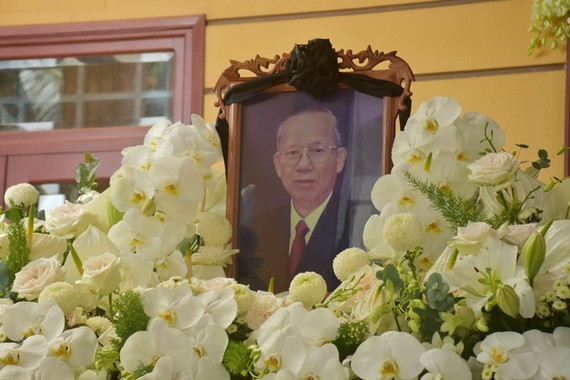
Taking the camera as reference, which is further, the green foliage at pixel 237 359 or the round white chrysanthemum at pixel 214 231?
the round white chrysanthemum at pixel 214 231

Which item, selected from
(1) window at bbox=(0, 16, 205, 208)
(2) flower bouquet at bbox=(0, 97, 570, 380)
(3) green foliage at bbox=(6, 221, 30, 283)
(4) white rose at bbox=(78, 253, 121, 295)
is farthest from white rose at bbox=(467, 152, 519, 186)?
(1) window at bbox=(0, 16, 205, 208)

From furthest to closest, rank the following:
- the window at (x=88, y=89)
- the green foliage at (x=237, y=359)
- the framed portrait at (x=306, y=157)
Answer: the window at (x=88, y=89) < the framed portrait at (x=306, y=157) < the green foliage at (x=237, y=359)

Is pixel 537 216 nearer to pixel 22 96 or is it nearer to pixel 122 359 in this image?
pixel 122 359

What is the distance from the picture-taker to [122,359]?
124 cm

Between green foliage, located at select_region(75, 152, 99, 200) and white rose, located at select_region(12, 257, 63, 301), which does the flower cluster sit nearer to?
green foliage, located at select_region(75, 152, 99, 200)

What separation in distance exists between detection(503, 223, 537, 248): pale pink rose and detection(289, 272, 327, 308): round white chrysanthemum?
0.78 ft

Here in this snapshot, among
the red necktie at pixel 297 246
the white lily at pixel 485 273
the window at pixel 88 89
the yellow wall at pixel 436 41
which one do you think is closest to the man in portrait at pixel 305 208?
the red necktie at pixel 297 246

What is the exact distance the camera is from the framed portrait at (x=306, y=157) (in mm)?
1529

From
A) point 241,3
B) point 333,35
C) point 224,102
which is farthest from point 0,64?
point 224,102

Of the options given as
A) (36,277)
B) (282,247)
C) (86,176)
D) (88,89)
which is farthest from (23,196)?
(88,89)

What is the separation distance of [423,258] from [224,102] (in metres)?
0.42

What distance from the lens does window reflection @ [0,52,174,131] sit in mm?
2498

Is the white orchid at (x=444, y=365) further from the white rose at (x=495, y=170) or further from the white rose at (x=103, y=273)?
the white rose at (x=103, y=273)

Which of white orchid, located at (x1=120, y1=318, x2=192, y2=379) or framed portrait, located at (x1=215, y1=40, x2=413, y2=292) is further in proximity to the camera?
framed portrait, located at (x1=215, y1=40, x2=413, y2=292)
